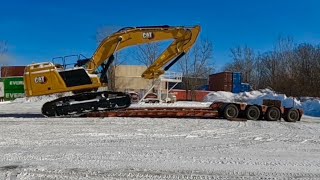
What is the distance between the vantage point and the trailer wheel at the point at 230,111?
17.0m

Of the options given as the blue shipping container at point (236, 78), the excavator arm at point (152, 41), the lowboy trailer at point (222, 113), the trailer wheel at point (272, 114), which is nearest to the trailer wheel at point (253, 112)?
the lowboy trailer at point (222, 113)

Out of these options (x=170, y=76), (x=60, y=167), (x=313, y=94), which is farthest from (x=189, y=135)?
(x=313, y=94)

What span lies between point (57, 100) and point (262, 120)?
897 centimetres

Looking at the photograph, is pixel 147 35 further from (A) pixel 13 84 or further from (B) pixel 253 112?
(A) pixel 13 84

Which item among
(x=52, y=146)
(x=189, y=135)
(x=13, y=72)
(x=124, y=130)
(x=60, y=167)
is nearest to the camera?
(x=60, y=167)

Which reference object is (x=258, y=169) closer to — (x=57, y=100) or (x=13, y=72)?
(x=57, y=100)

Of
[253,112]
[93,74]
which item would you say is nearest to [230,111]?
[253,112]

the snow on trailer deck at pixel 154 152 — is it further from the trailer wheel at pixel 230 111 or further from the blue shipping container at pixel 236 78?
the blue shipping container at pixel 236 78

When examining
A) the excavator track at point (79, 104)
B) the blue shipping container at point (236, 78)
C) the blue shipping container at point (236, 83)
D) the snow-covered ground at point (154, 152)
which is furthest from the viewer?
the blue shipping container at point (236, 78)

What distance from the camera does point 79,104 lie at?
16750 millimetres

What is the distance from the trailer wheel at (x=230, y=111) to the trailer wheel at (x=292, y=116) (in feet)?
7.99

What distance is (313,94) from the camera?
47.4 metres

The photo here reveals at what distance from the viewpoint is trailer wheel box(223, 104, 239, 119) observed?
17.0 meters

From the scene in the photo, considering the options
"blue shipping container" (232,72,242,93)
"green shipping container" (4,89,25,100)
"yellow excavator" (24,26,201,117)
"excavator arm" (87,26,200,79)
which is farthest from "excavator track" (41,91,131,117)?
"blue shipping container" (232,72,242,93)
